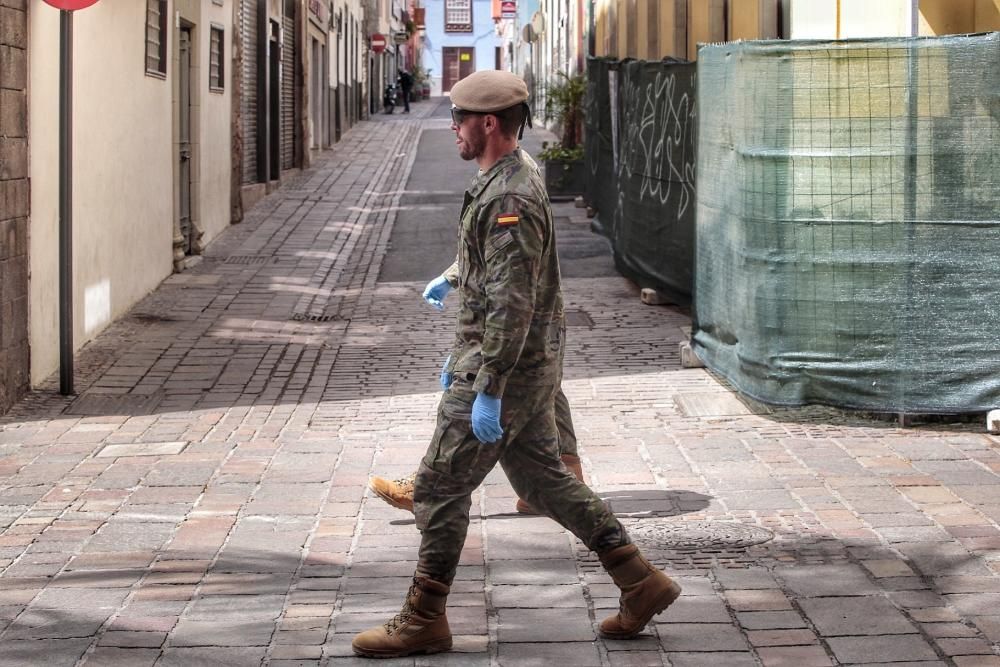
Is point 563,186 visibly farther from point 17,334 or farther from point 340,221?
point 17,334

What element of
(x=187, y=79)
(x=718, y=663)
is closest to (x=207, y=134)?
(x=187, y=79)

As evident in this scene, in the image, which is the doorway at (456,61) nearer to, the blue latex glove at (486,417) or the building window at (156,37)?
the building window at (156,37)

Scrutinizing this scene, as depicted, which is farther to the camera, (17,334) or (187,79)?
(187,79)

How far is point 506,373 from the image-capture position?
14.9 feet

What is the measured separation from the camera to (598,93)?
17641mm

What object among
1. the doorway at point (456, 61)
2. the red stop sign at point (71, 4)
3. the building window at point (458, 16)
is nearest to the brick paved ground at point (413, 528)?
the red stop sign at point (71, 4)

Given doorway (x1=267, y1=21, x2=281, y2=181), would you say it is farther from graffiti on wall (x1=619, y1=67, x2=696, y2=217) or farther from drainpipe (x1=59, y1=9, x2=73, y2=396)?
drainpipe (x1=59, y1=9, x2=73, y2=396)

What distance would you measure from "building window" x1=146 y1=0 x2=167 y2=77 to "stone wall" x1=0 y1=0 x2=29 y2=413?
4.64 m

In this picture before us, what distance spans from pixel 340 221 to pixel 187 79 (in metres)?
3.64

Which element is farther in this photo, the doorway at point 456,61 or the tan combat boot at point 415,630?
the doorway at point 456,61

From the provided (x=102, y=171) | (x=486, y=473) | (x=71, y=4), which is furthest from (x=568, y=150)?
(x=486, y=473)

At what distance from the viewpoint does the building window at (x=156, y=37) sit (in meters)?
13.8

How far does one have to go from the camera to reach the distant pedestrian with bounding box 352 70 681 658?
454 cm

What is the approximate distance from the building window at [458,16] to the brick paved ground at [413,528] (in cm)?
8166
